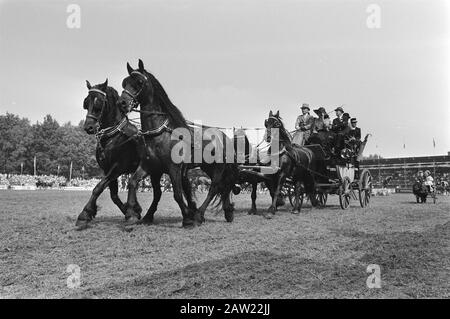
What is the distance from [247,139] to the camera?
42.0 ft

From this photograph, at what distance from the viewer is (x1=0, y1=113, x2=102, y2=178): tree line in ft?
252

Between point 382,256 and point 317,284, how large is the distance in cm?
208

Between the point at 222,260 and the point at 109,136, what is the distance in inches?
187

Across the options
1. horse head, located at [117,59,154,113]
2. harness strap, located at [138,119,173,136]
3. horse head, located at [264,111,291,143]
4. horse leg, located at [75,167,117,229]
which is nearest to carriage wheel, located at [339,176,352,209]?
horse head, located at [264,111,291,143]

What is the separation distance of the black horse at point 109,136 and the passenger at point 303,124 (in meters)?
7.87


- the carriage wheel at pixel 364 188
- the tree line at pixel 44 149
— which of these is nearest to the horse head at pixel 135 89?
the carriage wheel at pixel 364 188

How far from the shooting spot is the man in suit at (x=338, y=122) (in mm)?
16500

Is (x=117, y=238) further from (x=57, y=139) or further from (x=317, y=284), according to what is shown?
(x=57, y=139)

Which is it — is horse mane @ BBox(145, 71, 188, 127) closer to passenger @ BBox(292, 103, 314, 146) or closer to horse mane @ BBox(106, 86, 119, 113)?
horse mane @ BBox(106, 86, 119, 113)

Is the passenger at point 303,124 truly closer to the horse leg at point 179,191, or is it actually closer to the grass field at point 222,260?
the grass field at point 222,260

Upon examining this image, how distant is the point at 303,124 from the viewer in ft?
53.7

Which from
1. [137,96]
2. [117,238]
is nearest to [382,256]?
[117,238]

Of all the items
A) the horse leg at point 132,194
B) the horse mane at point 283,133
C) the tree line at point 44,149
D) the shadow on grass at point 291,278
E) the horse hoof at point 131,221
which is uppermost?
the tree line at point 44,149

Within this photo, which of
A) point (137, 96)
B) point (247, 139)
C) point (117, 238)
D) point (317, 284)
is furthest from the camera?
→ point (247, 139)
